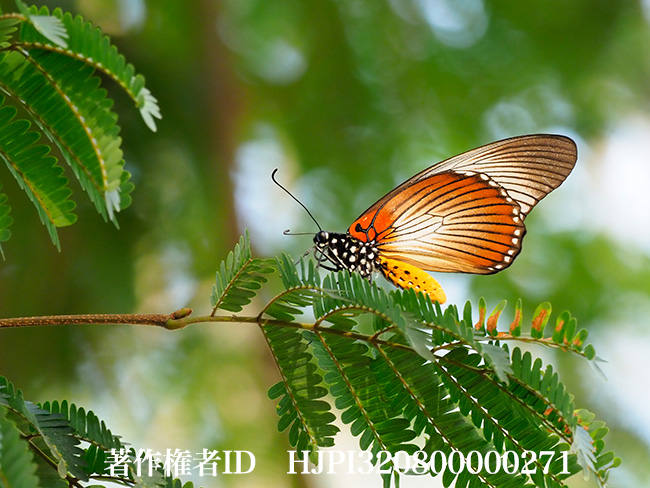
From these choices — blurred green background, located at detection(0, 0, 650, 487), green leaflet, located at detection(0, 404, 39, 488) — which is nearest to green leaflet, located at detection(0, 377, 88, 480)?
green leaflet, located at detection(0, 404, 39, 488)

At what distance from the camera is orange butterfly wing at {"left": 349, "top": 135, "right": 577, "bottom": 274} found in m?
1.25

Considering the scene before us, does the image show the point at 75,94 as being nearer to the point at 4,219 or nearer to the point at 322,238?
the point at 4,219

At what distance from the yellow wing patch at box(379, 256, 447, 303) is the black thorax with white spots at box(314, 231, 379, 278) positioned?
0.03 meters

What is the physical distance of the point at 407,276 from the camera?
127cm

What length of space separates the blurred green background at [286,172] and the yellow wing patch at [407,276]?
1393 mm

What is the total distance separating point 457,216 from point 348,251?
241mm

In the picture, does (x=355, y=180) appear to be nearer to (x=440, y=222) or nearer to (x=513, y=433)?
(x=440, y=222)

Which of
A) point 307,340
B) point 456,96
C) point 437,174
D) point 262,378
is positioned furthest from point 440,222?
point 456,96

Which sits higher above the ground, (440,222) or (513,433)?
(440,222)

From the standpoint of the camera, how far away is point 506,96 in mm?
3113

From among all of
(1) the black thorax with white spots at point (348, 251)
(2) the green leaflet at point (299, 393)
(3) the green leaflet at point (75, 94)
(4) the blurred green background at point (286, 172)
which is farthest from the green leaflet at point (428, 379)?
(4) the blurred green background at point (286, 172)

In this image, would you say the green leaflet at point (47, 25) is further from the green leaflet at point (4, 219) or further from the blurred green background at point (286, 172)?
the blurred green background at point (286, 172)

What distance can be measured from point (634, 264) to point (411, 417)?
2558 millimetres

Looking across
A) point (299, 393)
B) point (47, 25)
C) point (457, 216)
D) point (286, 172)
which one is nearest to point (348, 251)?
point (457, 216)
